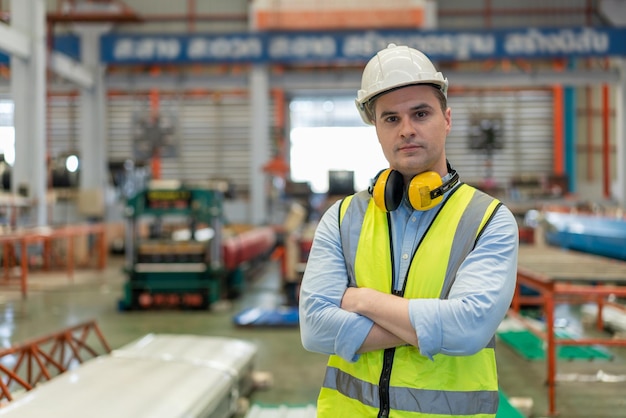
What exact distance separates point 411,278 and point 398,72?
1.77ft

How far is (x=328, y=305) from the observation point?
1641 millimetres

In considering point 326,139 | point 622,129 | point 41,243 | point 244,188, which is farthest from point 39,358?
point 326,139

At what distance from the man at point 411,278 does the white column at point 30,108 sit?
1117cm

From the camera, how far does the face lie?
5.33 ft

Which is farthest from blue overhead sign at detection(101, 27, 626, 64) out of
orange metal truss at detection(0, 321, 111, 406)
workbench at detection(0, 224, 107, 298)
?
orange metal truss at detection(0, 321, 111, 406)

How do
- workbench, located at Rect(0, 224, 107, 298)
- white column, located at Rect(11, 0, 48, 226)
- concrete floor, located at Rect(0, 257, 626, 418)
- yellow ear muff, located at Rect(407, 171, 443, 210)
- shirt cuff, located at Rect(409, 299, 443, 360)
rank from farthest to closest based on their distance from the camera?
white column, located at Rect(11, 0, 48, 226), workbench, located at Rect(0, 224, 107, 298), concrete floor, located at Rect(0, 257, 626, 418), yellow ear muff, located at Rect(407, 171, 443, 210), shirt cuff, located at Rect(409, 299, 443, 360)

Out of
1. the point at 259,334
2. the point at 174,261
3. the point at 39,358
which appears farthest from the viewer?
the point at 174,261

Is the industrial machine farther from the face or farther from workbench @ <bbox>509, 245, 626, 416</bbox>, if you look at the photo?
the face

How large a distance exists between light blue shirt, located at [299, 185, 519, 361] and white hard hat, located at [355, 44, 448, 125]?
12.6 inches

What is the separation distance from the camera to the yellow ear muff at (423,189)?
1590 mm

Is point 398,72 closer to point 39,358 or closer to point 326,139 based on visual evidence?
point 39,358

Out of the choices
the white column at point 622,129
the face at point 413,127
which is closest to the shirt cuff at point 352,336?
the face at point 413,127

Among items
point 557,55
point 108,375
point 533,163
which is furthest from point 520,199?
point 108,375

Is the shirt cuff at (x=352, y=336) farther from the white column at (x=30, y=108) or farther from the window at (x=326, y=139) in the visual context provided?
the window at (x=326, y=139)
